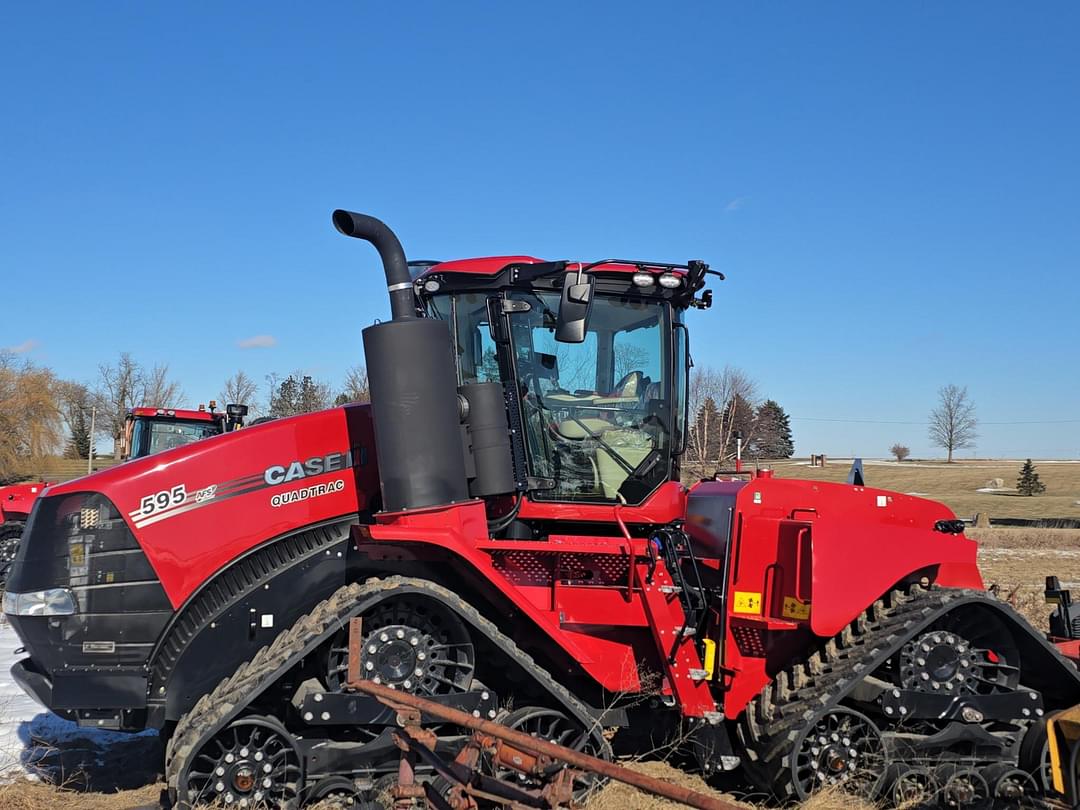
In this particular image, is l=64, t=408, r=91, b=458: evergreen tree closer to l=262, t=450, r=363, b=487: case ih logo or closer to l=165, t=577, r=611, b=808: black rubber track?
l=262, t=450, r=363, b=487: case ih logo

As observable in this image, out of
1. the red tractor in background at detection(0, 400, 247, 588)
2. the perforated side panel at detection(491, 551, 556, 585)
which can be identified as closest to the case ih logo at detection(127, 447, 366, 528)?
the perforated side panel at detection(491, 551, 556, 585)

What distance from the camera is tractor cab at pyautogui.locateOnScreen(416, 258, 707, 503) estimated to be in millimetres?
5992

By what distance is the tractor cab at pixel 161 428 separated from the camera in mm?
16125

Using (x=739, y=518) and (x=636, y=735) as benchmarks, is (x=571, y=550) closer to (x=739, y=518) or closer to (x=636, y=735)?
(x=739, y=518)

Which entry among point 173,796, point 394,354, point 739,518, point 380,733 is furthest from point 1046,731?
point 173,796

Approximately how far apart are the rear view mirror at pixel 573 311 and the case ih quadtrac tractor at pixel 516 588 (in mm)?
13

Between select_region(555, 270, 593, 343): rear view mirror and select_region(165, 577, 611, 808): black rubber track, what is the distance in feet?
5.05

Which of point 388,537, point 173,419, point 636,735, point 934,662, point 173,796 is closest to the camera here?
point 173,796

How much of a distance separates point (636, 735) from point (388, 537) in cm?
247

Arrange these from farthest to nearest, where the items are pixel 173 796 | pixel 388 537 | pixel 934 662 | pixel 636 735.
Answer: pixel 636 735 → pixel 934 662 → pixel 388 537 → pixel 173 796

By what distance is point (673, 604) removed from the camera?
5.98 metres

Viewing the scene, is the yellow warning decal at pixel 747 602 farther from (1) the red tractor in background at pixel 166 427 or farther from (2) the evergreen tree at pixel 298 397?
(2) the evergreen tree at pixel 298 397

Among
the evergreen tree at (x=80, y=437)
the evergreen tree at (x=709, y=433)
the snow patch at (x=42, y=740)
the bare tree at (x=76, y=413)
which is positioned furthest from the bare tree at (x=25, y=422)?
the snow patch at (x=42, y=740)

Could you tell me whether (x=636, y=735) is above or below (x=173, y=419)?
below
